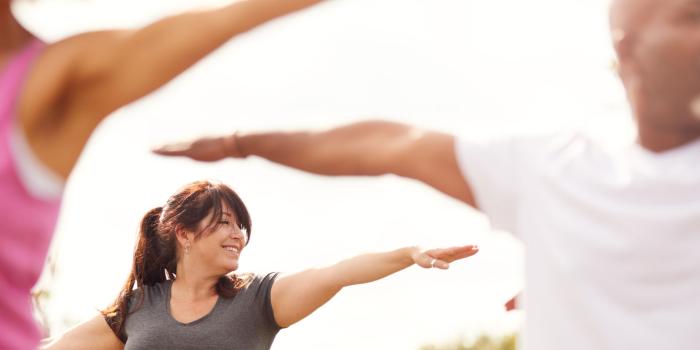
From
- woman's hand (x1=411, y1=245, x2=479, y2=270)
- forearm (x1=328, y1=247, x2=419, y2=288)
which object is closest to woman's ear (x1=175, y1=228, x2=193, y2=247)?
forearm (x1=328, y1=247, x2=419, y2=288)

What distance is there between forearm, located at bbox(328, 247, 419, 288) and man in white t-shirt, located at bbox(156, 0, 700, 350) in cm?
223

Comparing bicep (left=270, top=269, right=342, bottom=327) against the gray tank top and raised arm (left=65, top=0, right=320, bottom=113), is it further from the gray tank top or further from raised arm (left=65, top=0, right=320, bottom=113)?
raised arm (left=65, top=0, right=320, bottom=113)

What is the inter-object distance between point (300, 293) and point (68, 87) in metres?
2.46

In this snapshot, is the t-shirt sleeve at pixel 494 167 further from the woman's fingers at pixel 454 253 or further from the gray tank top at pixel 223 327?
the gray tank top at pixel 223 327

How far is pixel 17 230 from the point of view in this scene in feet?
8.34

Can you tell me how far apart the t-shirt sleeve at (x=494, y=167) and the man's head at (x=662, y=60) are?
0.26 m

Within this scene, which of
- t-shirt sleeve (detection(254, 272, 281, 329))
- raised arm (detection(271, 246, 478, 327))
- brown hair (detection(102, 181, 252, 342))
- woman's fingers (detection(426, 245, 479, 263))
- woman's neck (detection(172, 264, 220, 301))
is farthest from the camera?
brown hair (detection(102, 181, 252, 342))

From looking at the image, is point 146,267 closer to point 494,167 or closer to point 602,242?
point 494,167

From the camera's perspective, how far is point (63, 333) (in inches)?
Result: 203

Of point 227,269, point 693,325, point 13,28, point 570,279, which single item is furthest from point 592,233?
point 227,269

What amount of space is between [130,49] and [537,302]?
0.95 metres

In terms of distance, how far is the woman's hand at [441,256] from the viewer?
4.01m

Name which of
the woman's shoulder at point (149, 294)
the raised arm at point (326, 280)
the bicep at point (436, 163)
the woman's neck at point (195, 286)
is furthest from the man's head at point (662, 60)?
the woman's shoulder at point (149, 294)

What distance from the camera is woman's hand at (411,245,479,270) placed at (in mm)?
4007
